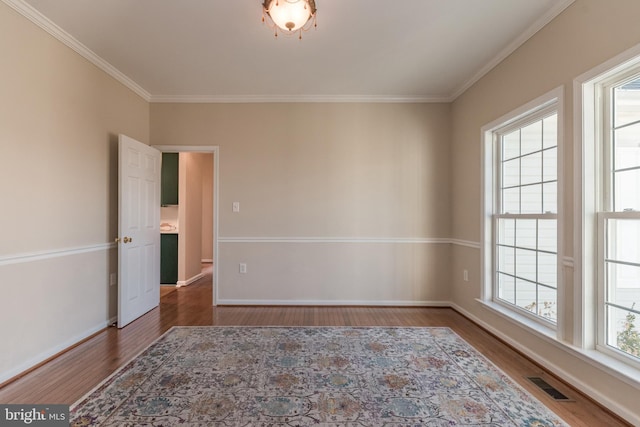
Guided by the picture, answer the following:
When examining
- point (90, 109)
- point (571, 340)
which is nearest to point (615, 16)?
point (571, 340)

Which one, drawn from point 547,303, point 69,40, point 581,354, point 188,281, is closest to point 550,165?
point 547,303

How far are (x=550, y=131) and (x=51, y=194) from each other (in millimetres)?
4148

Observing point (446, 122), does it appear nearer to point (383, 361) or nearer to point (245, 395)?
point (383, 361)

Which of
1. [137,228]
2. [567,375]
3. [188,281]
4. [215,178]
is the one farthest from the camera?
[188,281]

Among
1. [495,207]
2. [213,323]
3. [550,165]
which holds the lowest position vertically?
[213,323]

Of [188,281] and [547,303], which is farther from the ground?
[547,303]

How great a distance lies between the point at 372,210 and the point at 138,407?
3.01 meters

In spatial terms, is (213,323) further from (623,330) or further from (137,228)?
(623,330)

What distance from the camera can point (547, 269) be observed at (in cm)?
238

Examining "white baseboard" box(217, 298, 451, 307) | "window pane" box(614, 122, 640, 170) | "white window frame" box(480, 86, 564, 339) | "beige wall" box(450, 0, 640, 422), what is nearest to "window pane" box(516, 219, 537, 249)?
"white window frame" box(480, 86, 564, 339)

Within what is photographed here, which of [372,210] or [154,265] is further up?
[372,210]

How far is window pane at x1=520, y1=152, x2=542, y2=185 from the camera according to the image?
97.7 inches

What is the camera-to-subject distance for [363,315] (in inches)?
137

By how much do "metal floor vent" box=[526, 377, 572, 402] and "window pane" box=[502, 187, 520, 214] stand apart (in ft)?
4.66
